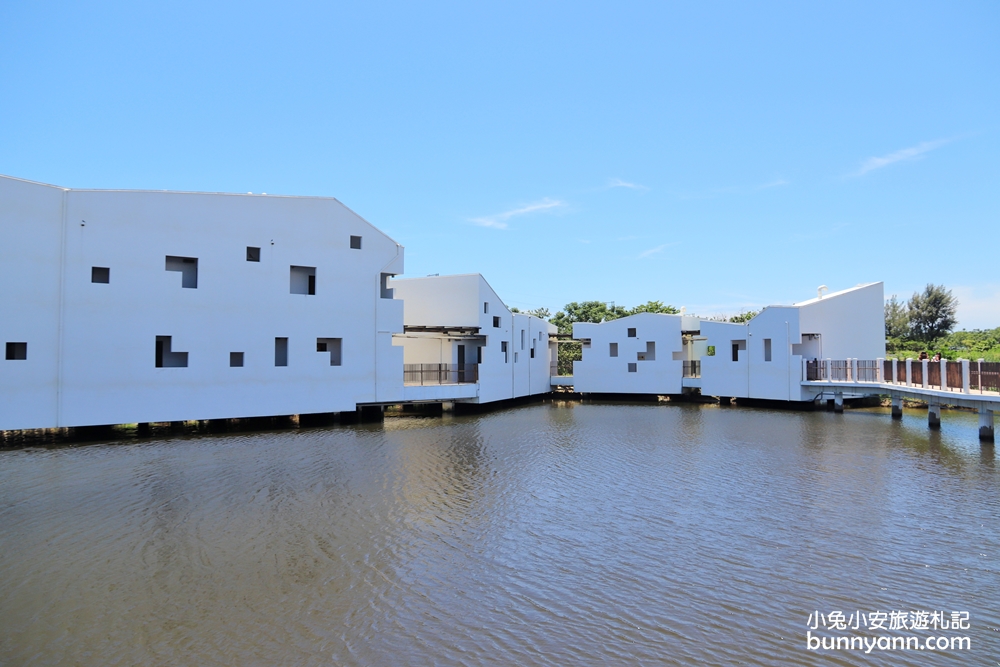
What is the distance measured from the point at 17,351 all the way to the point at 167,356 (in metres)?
4.29

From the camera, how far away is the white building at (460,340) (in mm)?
27656

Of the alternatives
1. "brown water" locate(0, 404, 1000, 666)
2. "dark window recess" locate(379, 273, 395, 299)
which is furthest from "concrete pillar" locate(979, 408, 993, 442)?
"dark window recess" locate(379, 273, 395, 299)

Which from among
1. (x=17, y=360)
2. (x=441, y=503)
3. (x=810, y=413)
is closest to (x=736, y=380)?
(x=810, y=413)

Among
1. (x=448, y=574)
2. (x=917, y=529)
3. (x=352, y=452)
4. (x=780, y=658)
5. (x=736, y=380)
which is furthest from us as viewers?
(x=736, y=380)

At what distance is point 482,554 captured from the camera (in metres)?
9.26

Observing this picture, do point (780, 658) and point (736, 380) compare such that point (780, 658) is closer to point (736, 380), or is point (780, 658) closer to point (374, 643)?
point (374, 643)

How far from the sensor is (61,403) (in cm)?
1903

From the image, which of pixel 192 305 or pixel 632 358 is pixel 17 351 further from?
pixel 632 358

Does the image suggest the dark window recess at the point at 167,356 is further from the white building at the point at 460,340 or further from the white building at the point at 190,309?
the white building at the point at 460,340

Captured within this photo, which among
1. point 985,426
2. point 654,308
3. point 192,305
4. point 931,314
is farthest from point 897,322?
point 192,305

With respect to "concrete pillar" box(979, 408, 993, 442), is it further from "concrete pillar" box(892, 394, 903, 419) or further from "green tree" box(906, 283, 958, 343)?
"green tree" box(906, 283, 958, 343)

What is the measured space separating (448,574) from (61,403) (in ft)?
55.8

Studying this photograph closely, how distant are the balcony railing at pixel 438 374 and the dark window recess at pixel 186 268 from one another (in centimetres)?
889

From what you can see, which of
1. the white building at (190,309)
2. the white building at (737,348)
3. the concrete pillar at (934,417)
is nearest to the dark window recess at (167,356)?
→ the white building at (190,309)
